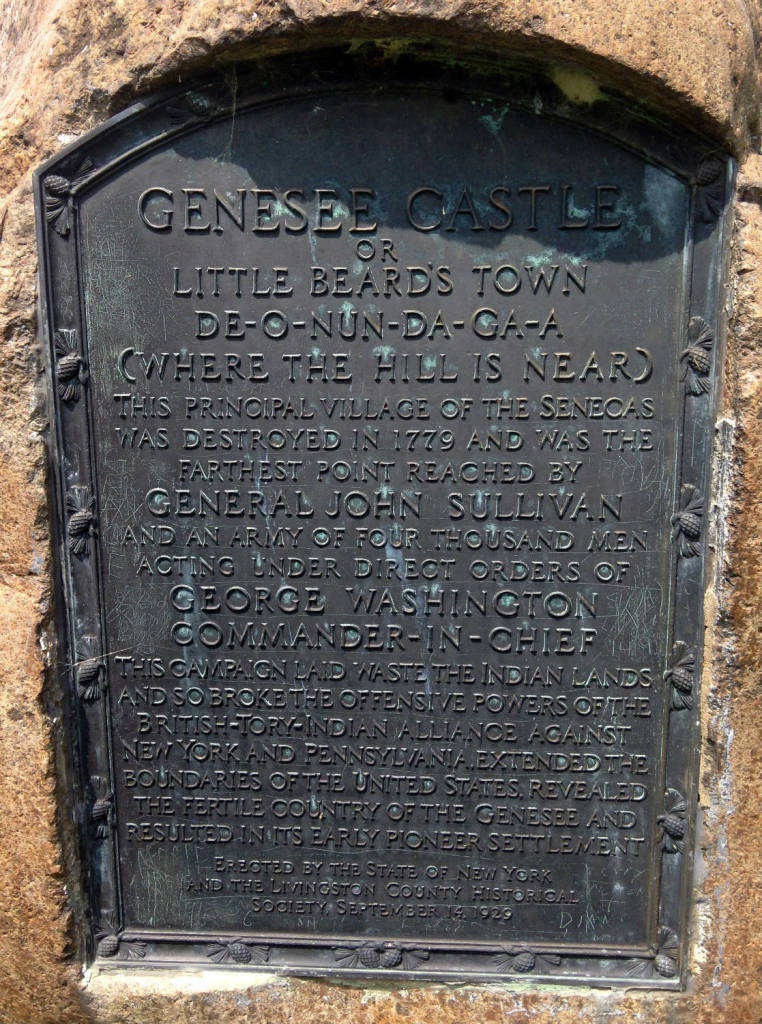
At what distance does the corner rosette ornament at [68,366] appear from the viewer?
229 centimetres

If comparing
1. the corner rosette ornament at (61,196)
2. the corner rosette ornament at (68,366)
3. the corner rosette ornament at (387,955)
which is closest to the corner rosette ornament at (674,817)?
the corner rosette ornament at (387,955)

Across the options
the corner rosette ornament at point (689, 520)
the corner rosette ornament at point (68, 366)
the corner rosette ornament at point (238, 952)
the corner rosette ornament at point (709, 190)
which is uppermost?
the corner rosette ornament at point (709, 190)

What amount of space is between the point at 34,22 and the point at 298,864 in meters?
2.85

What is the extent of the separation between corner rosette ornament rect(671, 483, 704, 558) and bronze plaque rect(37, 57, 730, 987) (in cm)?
1

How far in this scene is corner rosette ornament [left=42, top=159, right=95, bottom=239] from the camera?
222 cm

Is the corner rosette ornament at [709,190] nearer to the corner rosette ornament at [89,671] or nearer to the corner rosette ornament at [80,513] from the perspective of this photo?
the corner rosette ornament at [80,513]

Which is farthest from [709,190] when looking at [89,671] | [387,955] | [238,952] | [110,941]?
[110,941]

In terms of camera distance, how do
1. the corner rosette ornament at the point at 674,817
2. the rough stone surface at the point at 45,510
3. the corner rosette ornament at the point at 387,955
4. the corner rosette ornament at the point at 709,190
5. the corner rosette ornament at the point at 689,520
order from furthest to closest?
the corner rosette ornament at the point at 387,955
the corner rosette ornament at the point at 674,817
the corner rosette ornament at the point at 689,520
the corner rosette ornament at the point at 709,190
the rough stone surface at the point at 45,510

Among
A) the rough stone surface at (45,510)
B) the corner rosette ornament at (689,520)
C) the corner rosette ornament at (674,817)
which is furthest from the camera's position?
the corner rosette ornament at (674,817)

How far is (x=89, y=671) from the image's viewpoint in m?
2.43

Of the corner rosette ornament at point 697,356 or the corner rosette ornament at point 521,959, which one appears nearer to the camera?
the corner rosette ornament at point 697,356

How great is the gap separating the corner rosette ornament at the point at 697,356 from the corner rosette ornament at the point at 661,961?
68.3 inches

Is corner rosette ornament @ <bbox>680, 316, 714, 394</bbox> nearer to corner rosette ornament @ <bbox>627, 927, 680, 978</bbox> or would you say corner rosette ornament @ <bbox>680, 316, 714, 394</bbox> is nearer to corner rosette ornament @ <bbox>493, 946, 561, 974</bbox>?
A: corner rosette ornament @ <bbox>627, 927, 680, 978</bbox>

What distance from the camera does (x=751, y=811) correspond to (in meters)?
2.35
